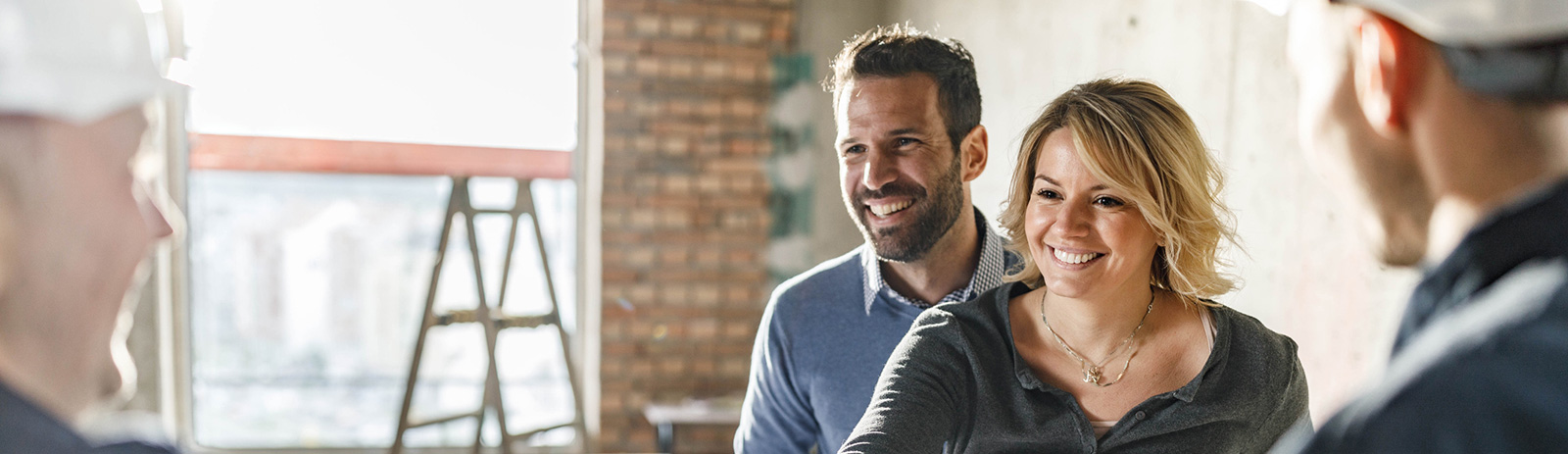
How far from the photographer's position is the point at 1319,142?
61 centimetres

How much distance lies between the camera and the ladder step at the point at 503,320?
148 inches

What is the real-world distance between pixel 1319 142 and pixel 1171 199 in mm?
667

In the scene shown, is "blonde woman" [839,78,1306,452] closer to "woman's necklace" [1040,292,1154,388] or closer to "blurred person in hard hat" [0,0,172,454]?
"woman's necklace" [1040,292,1154,388]

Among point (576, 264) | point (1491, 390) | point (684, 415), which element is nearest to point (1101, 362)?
point (1491, 390)

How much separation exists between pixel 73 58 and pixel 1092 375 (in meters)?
1.12

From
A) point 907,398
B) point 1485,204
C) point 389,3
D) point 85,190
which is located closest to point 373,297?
point 389,3

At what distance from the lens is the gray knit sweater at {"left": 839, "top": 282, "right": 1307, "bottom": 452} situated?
1183 mm

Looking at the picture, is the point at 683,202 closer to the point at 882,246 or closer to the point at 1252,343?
the point at 882,246

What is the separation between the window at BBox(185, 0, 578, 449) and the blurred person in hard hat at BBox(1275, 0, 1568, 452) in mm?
3894

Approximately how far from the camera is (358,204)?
4.19m

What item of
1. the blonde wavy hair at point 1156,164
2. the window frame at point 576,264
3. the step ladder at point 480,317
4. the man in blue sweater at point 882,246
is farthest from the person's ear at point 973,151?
the window frame at point 576,264

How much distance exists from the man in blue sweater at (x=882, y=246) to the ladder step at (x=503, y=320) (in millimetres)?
2333

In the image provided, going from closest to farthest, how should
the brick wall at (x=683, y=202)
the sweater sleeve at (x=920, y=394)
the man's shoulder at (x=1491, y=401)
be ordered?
the man's shoulder at (x=1491, y=401) → the sweater sleeve at (x=920, y=394) → the brick wall at (x=683, y=202)

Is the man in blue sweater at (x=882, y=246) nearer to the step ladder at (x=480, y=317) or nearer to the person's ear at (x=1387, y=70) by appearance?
the person's ear at (x=1387, y=70)
